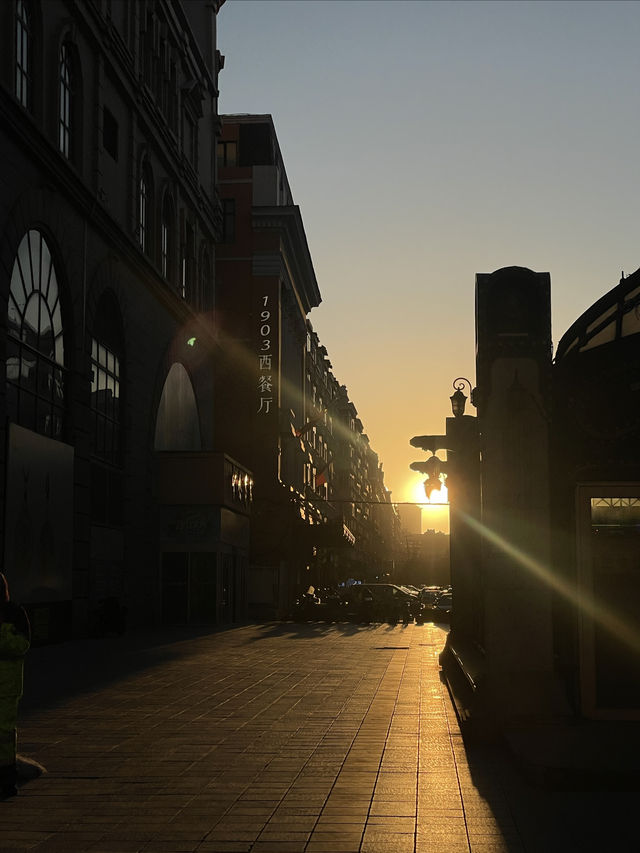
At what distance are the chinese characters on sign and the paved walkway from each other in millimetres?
39113

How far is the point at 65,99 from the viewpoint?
30.7 meters

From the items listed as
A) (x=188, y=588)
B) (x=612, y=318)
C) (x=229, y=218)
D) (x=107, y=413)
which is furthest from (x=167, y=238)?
(x=612, y=318)

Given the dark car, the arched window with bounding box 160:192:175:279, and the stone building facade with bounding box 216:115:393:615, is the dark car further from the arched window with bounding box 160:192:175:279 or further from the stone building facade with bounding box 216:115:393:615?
the arched window with bounding box 160:192:175:279

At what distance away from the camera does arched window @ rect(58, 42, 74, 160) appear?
1186 inches

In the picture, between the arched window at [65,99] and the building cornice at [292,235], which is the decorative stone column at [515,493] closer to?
the arched window at [65,99]

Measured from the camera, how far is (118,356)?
35.3 meters

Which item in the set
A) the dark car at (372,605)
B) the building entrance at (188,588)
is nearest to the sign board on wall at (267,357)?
the dark car at (372,605)

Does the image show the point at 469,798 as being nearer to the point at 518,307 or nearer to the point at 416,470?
the point at 518,307

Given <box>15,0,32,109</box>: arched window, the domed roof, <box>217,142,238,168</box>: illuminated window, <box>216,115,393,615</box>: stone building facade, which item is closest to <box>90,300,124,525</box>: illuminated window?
<box>15,0,32,109</box>: arched window

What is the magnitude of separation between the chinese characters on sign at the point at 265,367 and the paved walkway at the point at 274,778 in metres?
39.1

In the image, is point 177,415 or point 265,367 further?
point 265,367

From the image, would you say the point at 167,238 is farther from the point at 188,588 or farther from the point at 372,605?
the point at 372,605

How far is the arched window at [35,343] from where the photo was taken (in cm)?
2591

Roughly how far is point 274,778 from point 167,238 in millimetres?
34624
